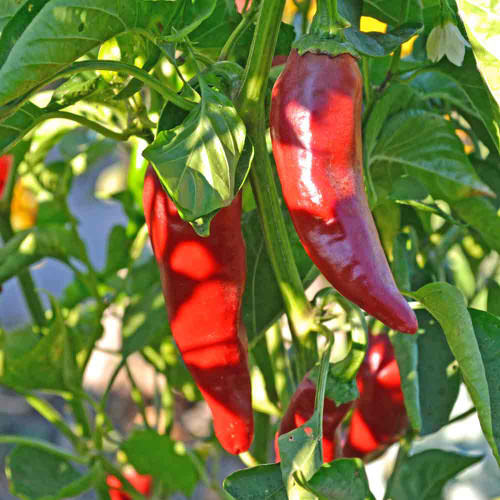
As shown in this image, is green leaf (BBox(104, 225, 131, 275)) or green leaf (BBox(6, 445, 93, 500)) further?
green leaf (BBox(104, 225, 131, 275))

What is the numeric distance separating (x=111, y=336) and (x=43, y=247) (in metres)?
1.45

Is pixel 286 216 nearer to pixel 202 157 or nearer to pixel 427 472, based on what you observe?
pixel 202 157

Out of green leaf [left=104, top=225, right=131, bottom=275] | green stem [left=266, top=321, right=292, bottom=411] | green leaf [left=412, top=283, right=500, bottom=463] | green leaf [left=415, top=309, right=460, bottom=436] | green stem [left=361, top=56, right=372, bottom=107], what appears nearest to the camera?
green leaf [left=412, top=283, right=500, bottom=463]

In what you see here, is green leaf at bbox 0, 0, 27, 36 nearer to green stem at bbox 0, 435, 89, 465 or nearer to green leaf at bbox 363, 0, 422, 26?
green leaf at bbox 363, 0, 422, 26

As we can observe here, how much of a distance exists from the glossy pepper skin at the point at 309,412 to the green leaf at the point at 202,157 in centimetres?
23

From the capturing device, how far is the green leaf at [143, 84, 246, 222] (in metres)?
0.50

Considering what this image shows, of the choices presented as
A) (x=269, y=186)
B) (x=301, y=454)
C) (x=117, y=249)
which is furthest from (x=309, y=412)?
(x=117, y=249)

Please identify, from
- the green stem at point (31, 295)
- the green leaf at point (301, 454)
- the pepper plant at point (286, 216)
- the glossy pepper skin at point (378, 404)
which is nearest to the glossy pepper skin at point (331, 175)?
the pepper plant at point (286, 216)

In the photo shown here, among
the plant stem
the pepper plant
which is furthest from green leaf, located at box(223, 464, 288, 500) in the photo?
the plant stem

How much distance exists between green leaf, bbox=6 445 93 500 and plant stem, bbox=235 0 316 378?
44cm

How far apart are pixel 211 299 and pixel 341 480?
0.17 m

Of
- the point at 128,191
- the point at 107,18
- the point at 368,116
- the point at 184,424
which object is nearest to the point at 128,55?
the point at 107,18

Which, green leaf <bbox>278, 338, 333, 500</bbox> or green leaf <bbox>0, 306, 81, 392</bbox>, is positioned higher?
green leaf <bbox>278, 338, 333, 500</bbox>

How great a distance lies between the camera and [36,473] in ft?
3.30
